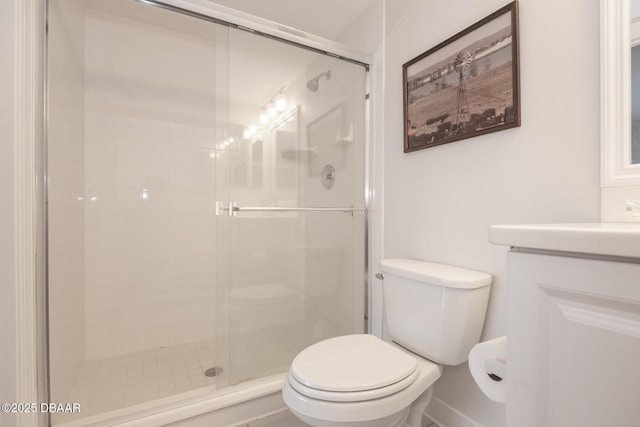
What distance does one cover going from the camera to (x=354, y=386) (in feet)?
2.86

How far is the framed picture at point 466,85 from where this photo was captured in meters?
1.05

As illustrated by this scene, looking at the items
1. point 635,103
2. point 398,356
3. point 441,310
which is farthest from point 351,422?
point 635,103

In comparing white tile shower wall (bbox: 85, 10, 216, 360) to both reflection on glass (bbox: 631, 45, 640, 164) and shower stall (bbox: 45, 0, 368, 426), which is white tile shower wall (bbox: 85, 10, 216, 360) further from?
reflection on glass (bbox: 631, 45, 640, 164)

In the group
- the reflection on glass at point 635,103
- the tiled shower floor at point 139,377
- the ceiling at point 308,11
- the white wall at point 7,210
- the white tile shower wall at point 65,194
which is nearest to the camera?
the reflection on glass at point 635,103

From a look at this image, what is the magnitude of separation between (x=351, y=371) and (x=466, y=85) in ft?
3.81

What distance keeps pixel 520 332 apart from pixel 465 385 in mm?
894

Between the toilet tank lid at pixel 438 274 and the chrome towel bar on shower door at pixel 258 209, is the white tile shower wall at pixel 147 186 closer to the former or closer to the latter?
the chrome towel bar on shower door at pixel 258 209

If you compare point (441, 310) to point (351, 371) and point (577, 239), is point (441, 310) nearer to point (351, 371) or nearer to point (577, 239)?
point (351, 371)

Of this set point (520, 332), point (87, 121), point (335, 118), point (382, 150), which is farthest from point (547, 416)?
point (87, 121)

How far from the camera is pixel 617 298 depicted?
0.43m

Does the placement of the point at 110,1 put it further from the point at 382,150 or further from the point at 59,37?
the point at 382,150

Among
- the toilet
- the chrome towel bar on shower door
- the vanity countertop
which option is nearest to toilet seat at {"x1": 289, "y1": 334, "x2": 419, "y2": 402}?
the toilet

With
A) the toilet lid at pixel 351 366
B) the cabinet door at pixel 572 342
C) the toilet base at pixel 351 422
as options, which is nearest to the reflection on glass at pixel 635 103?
the cabinet door at pixel 572 342

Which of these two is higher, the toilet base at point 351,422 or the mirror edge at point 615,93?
the mirror edge at point 615,93
